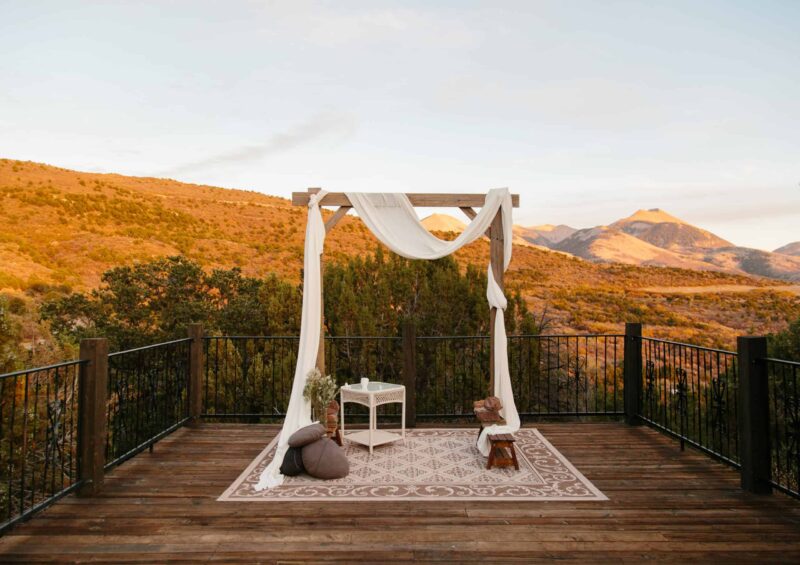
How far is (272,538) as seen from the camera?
8.83 feet

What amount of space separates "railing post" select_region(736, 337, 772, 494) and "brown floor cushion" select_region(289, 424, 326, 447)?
3.11 metres

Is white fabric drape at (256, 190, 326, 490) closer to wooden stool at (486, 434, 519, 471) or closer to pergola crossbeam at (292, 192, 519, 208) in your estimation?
pergola crossbeam at (292, 192, 519, 208)

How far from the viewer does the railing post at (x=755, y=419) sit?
3352 millimetres

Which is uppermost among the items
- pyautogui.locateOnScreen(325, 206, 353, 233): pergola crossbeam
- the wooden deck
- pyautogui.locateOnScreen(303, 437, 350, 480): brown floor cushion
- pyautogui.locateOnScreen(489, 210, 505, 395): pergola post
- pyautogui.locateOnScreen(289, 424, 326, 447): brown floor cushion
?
pyautogui.locateOnScreen(325, 206, 353, 233): pergola crossbeam

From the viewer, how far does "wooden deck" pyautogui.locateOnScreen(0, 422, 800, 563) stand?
250cm

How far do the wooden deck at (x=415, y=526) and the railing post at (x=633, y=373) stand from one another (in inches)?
58.9

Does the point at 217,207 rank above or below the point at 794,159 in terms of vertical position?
above

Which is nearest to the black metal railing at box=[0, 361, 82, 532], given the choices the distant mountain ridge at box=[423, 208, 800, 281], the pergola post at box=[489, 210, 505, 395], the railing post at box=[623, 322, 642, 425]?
the pergola post at box=[489, 210, 505, 395]

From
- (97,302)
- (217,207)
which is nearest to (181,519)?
(97,302)

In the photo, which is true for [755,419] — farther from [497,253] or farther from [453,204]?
[453,204]

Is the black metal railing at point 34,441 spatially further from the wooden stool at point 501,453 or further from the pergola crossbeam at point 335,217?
the wooden stool at point 501,453

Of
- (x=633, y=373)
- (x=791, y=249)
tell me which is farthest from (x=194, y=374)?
(x=791, y=249)

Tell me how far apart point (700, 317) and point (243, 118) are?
1648 cm

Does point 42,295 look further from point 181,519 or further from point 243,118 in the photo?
point 181,519
